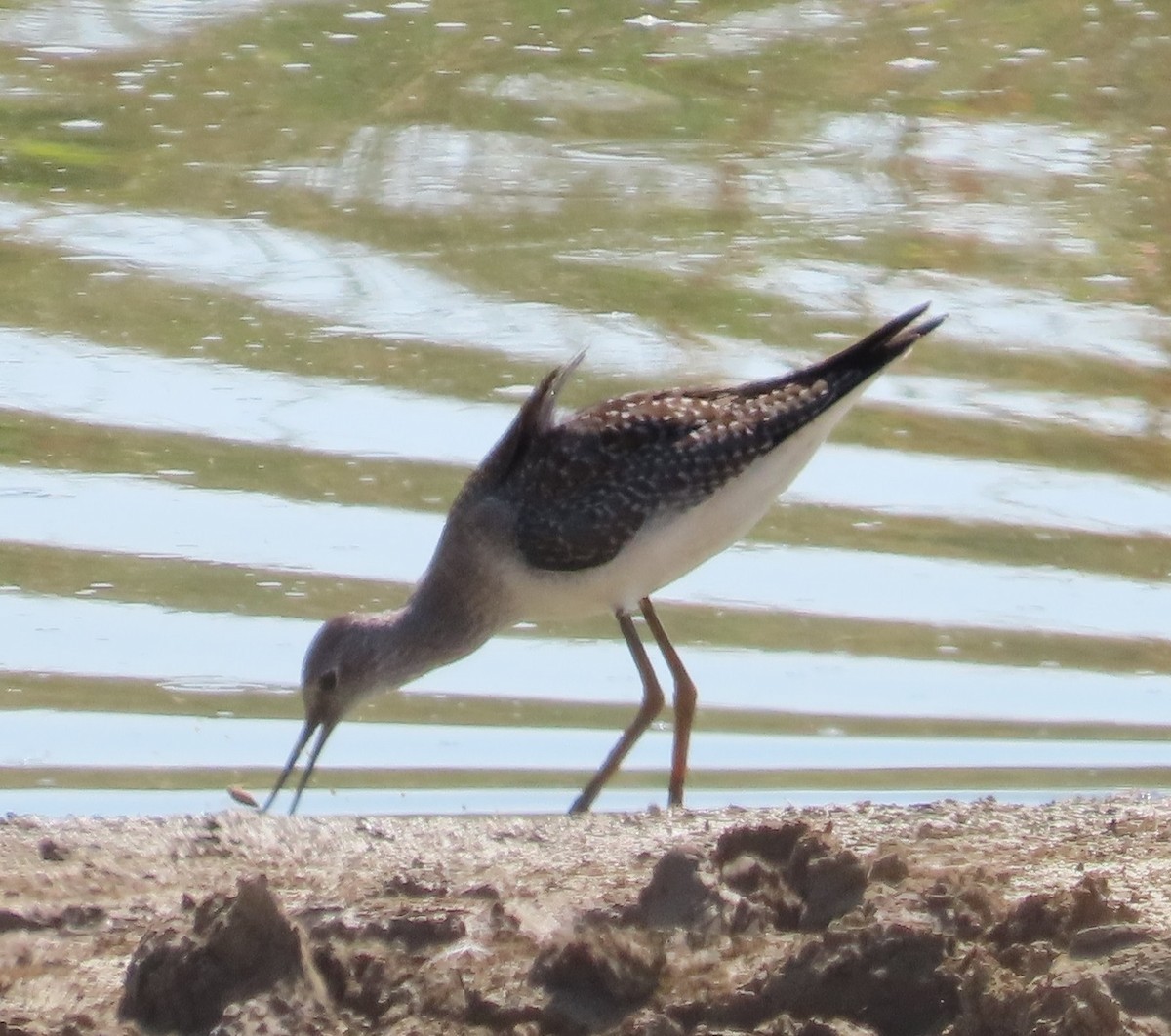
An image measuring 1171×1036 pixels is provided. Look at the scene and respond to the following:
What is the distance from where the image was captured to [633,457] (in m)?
6.34

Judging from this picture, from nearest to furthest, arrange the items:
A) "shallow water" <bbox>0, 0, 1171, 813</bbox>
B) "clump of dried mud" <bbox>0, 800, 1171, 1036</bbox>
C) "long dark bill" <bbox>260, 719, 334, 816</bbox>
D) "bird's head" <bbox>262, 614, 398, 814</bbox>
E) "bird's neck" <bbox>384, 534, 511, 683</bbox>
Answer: "clump of dried mud" <bbox>0, 800, 1171, 1036</bbox>
"long dark bill" <bbox>260, 719, 334, 816</bbox>
"bird's head" <bbox>262, 614, 398, 814</bbox>
"bird's neck" <bbox>384, 534, 511, 683</bbox>
"shallow water" <bbox>0, 0, 1171, 813</bbox>

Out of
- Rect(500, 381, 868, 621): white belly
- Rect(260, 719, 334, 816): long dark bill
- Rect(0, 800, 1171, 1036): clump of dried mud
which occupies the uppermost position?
Rect(0, 800, 1171, 1036): clump of dried mud

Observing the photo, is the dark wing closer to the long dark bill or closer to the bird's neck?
the bird's neck

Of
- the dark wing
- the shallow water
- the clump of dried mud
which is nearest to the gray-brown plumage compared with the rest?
the dark wing

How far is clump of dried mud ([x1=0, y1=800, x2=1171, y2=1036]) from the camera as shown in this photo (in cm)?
380

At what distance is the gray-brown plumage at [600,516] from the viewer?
20.6 feet

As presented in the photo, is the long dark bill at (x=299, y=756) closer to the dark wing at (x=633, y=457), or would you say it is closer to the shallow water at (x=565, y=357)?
the shallow water at (x=565, y=357)

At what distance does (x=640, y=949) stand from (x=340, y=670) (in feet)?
8.05

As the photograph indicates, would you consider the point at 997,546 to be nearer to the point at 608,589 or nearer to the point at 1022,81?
the point at 608,589

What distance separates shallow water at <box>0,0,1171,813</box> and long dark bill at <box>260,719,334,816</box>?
10 cm

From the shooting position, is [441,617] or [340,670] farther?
[441,617]

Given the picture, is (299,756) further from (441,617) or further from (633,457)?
(633,457)

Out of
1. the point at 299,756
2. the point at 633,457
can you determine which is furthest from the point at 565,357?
the point at 299,756

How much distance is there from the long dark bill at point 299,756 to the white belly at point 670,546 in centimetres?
62
